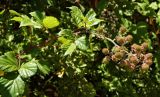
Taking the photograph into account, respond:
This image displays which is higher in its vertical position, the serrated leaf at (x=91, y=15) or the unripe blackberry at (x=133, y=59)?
the serrated leaf at (x=91, y=15)

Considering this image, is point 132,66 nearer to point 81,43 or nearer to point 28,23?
point 81,43

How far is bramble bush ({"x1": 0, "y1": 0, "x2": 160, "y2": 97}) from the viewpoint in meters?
1.95

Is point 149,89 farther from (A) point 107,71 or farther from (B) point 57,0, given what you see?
(B) point 57,0

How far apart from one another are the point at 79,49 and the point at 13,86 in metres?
0.58

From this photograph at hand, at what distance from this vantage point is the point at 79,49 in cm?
230

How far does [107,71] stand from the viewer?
105 inches

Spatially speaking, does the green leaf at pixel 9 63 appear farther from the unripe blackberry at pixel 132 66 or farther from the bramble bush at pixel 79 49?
the unripe blackberry at pixel 132 66

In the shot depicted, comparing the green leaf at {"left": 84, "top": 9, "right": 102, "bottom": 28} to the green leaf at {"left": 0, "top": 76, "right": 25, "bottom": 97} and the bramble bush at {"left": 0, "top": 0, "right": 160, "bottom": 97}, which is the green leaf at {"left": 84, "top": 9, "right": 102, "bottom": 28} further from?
the green leaf at {"left": 0, "top": 76, "right": 25, "bottom": 97}

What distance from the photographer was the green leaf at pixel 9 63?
1.89 meters

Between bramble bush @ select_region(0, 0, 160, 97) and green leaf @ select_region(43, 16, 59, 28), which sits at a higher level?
green leaf @ select_region(43, 16, 59, 28)

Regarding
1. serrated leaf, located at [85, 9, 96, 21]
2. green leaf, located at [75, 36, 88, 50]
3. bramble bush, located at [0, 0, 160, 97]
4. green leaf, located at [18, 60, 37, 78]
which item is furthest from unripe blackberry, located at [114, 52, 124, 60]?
green leaf, located at [18, 60, 37, 78]

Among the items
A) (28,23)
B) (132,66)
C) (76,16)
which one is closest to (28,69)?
(28,23)

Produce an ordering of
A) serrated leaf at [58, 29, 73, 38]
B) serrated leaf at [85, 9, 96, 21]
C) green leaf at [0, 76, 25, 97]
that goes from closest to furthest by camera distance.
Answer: green leaf at [0, 76, 25, 97], serrated leaf at [58, 29, 73, 38], serrated leaf at [85, 9, 96, 21]

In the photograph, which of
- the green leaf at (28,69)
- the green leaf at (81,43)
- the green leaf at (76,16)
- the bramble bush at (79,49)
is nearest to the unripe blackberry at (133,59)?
the bramble bush at (79,49)
